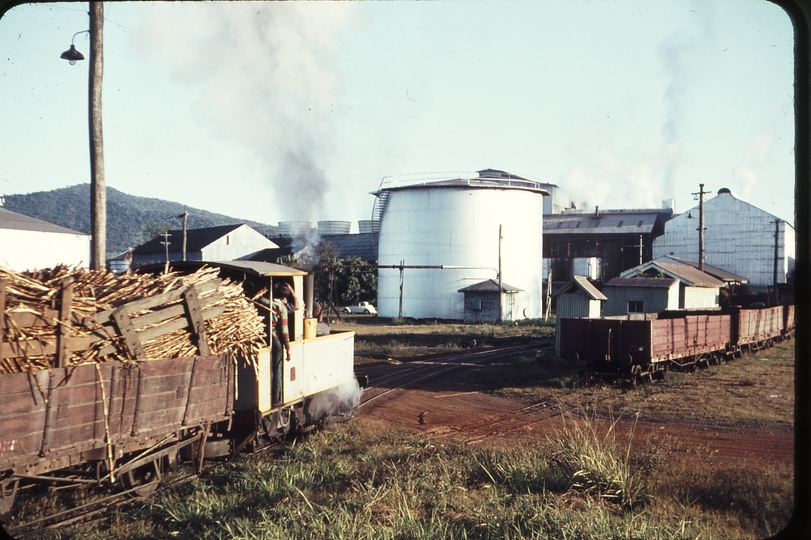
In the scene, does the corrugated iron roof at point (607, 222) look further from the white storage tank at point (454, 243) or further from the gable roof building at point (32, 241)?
the gable roof building at point (32, 241)

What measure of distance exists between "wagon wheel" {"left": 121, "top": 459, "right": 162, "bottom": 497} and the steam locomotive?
0.04 ft

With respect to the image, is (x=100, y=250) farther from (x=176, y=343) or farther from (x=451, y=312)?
(x=451, y=312)

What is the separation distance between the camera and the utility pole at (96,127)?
12219 mm

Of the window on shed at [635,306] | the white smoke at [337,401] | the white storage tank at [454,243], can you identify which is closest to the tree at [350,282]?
the white storage tank at [454,243]

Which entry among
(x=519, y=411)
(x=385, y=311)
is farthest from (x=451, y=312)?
(x=519, y=411)

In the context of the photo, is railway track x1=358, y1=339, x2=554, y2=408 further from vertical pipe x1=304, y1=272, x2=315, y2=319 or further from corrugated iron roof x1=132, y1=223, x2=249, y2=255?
corrugated iron roof x1=132, y1=223, x2=249, y2=255

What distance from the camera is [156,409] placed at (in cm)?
757

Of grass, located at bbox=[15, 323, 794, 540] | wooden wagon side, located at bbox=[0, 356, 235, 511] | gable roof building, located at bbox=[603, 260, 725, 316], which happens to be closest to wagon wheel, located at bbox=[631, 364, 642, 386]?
grass, located at bbox=[15, 323, 794, 540]

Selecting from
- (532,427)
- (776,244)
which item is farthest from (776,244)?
(532,427)

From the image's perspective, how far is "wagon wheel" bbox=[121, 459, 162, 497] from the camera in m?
8.29

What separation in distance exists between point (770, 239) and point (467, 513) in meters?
54.1

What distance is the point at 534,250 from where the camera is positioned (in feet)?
183

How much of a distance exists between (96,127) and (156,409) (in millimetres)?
7069

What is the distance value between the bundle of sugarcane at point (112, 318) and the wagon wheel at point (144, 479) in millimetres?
1703
